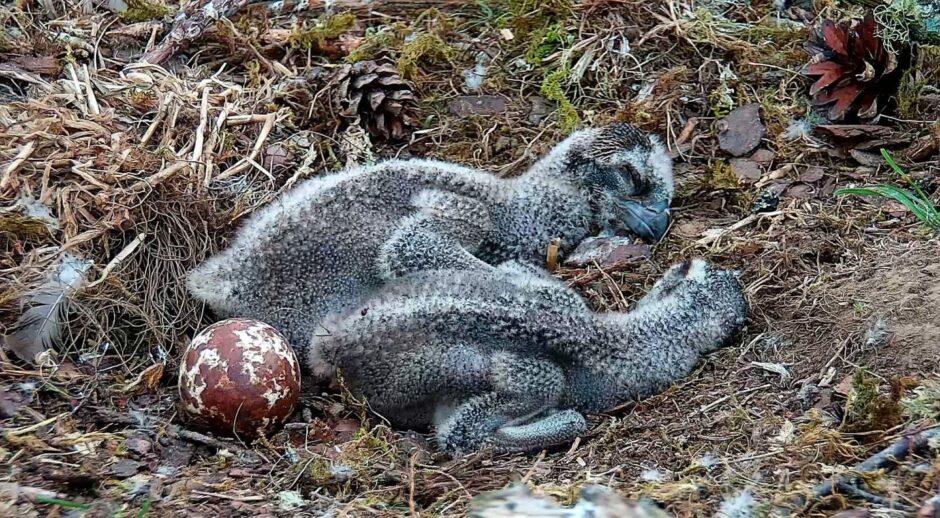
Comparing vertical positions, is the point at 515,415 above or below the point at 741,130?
below

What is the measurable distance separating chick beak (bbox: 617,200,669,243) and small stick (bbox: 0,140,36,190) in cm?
264

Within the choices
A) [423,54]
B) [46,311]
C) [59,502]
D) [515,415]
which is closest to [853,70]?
[423,54]

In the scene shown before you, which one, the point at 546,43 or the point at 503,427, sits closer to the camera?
the point at 503,427

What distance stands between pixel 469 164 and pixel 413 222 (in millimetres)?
890

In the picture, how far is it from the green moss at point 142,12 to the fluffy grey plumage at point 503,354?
2472 mm

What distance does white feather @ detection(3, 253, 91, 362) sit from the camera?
3658mm

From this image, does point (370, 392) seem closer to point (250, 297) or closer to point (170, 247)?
point (250, 297)

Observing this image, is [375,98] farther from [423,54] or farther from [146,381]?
[146,381]

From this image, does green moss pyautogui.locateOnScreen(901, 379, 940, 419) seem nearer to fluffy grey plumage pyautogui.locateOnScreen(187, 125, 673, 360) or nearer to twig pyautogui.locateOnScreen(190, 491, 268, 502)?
fluffy grey plumage pyautogui.locateOnScreen(187, 125, 673, 360)

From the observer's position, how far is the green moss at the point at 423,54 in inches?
210

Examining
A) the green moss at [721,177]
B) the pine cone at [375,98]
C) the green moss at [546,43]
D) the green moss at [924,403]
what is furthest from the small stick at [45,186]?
the green moss at [924,403]

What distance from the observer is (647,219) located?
4.62 metres

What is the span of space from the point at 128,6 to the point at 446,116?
1.86 metres

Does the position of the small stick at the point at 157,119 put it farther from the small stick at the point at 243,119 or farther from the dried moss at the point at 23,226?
the dried moss at the point at 23,226
